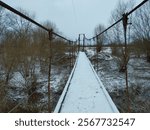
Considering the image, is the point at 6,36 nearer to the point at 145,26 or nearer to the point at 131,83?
the point at 131,83

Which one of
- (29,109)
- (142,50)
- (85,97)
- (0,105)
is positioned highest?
(142,50)

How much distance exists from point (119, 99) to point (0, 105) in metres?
3.77

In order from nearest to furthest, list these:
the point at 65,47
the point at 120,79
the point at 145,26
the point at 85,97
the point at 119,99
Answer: the point at 85,97, the point at 119,99, the point at 120,79, the point at 145,26, the point at 65,47

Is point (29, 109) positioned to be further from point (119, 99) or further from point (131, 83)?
point (131, 83)

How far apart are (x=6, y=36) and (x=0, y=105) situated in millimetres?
3755

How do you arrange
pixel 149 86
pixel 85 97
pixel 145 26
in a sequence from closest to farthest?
1. pixel 85 97
2. pixel 149 86
3. pixel 145 26

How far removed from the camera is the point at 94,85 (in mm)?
3613

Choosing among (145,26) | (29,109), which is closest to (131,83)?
(29,109)

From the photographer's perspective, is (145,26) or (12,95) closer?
(12,95)

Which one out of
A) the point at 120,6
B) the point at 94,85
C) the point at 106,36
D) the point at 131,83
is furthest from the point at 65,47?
the point at 94,85

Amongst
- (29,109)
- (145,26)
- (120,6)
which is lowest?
(29,109)

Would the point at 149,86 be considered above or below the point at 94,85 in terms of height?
below

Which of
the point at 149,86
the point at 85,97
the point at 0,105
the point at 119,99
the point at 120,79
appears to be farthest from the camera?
the point at 120,79

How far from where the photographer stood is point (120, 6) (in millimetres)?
13758
